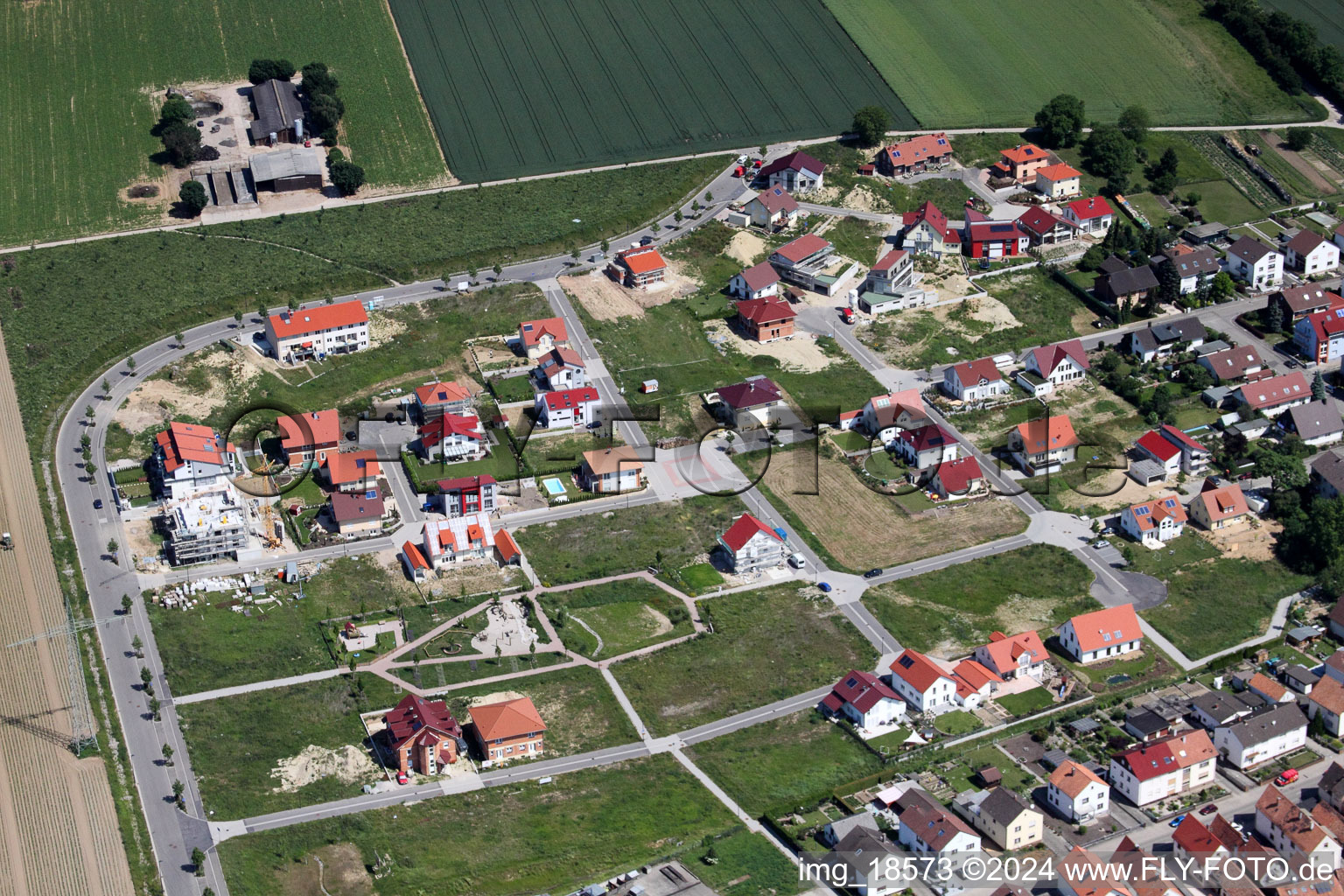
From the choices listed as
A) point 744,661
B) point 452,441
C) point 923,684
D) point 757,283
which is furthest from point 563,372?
point 923,684

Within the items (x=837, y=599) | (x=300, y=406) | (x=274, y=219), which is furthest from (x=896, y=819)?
(x=274, y=219)

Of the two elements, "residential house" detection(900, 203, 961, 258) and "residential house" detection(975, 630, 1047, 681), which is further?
"residential house" detection(900, 203, 961, 258)

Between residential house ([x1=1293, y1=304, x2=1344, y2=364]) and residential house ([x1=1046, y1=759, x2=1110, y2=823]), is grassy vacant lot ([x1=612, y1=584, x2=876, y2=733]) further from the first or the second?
residential house ([x1=1293, y1=304, x2=1344, y2=364])

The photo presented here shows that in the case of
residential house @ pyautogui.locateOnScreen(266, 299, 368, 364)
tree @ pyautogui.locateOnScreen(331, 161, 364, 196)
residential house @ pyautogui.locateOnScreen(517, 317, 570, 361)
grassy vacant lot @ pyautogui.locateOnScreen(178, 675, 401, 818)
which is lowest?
grassy vacant lot @ pyautogui.locateOnScreen(178, 675, 401, 818)

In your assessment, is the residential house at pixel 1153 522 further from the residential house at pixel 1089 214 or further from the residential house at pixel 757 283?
the residential house at pixel 1089 214

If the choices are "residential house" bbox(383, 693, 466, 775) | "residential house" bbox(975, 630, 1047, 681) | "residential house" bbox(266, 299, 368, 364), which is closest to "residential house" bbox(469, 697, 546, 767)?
"residential house" bbox(383, 693, 466, 775)

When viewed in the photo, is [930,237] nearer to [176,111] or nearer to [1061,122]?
[1061,122]
